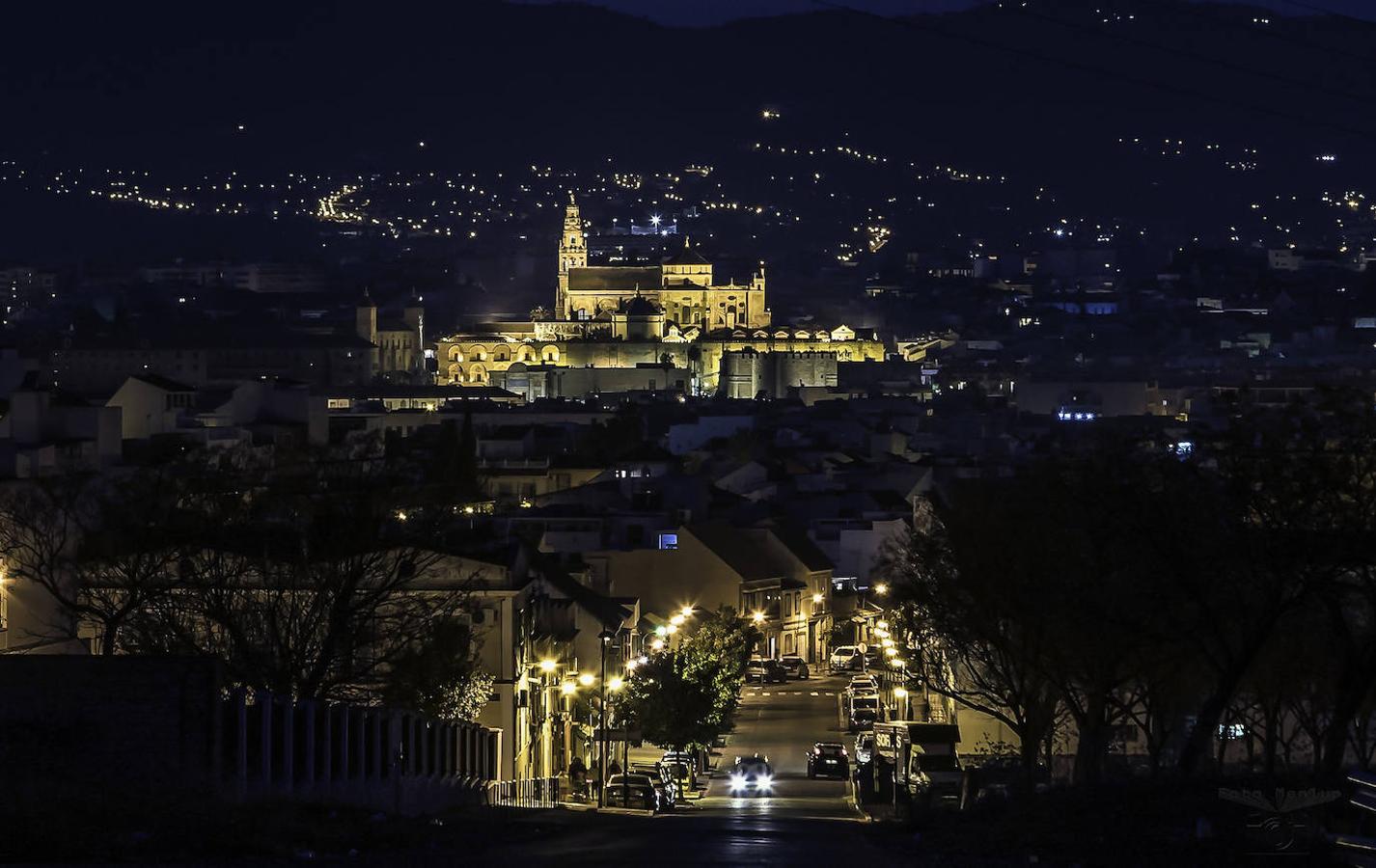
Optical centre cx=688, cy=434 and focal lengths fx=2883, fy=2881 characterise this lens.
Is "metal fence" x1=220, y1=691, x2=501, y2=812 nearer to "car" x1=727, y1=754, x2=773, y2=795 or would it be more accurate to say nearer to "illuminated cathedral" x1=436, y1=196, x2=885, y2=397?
"car" x1=727, y1=754, x2=773, y2=795

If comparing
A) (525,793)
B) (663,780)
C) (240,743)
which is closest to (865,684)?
(663,780)

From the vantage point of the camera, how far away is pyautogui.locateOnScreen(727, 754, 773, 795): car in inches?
1335

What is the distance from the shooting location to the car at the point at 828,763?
36625mm

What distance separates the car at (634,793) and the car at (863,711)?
12413mm

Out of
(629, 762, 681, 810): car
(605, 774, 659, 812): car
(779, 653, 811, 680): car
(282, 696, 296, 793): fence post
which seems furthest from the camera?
(779, 653, 811, 680): car

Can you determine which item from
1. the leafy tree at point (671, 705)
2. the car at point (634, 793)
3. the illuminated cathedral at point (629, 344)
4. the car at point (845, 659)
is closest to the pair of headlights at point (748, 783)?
the car at point (634, 793)

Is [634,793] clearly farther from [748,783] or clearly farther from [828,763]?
[828,763]

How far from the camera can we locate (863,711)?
4516cm

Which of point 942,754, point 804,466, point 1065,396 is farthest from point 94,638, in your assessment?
point 1065,396

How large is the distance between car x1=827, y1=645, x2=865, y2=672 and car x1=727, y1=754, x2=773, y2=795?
2275 cm

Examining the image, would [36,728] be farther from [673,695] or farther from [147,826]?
[673,695]

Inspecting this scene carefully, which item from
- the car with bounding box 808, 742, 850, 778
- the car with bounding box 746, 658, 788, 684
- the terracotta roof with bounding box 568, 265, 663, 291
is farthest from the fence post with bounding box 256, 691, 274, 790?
the terracotta roof with bounding box 568, 265, 663, 291

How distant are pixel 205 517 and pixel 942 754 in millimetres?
8374

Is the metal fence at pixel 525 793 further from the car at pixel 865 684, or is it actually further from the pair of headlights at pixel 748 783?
the car at pixel 865 684
